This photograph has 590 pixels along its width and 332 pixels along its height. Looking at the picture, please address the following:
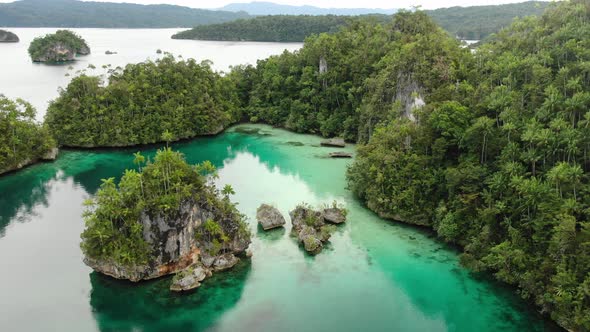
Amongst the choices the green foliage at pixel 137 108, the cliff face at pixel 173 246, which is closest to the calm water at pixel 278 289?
the cliff face at pixel 173 246

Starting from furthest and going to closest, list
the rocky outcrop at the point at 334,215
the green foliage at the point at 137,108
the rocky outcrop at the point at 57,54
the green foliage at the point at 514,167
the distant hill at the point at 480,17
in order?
the rocky outcrop at the point at 57,54 < the distant hill at the point at 480,17 < the green foliage at the point at 137,108 < the rocky outcrop at the point at 334,215 < the green foliage at the point at 514,167

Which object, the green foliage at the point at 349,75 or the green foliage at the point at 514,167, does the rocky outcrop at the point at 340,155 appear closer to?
the green foliage at the point at 349,75

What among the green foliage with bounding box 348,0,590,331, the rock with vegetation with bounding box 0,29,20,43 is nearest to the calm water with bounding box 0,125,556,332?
the green foliage with bounding box 348,0,590,331

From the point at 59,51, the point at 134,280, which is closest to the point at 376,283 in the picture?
the point at 134,280

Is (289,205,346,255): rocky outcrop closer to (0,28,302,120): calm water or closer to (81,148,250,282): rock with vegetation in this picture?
(81,148,250,282): rock with vegetation

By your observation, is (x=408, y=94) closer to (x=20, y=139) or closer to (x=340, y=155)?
(x=340, y=155)

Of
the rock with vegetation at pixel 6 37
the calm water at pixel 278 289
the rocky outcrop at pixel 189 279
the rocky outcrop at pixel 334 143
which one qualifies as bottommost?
the calm water at pixel 278 289
